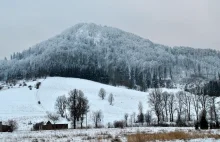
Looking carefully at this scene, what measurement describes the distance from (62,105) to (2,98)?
40.7 m

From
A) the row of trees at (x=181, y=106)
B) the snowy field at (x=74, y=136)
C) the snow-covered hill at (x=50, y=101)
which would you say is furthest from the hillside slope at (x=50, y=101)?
the snowy field at (x=74, y=136)

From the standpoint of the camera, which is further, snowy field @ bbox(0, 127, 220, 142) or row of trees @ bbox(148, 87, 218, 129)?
row of trees @ bbox(148, 87, 218, 129)

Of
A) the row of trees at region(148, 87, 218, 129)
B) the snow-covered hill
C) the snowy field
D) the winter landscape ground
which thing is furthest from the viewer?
the snow-covered hill

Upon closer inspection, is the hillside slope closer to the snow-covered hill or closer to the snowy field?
the snow-covered hill

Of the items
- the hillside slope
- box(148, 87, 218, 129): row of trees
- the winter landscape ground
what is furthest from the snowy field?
the hillside slope

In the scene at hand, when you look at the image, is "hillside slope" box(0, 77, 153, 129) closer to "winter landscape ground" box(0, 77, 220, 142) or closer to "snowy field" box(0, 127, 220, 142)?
"winter landscape ground" box(0, 77, 220, 142)

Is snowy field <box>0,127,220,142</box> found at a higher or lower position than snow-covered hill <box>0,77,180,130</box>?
lower

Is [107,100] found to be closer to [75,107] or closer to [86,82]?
[86,82]

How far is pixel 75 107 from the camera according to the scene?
67.6m

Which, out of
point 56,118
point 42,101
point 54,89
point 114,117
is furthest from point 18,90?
point 56,118

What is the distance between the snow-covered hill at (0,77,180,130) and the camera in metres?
105

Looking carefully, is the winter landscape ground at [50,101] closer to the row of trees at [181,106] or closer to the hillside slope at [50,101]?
the hillside slope at [50,101]

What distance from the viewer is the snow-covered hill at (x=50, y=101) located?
105m

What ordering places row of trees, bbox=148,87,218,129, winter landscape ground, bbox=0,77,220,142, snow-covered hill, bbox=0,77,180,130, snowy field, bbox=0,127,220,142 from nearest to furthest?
snowy field, bbox=0,127,220,142, row of trees, bbox=148,87,218,129, winter landscape ground, bbox=0,77,220,142, snow-covered hill, bbox=0,77,180,130
